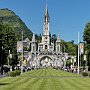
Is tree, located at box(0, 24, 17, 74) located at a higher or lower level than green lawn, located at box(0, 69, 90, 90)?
higher

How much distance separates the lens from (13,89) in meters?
34.6

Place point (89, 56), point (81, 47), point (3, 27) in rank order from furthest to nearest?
point (89, 56)
point (3, 27)
point (81, 47)

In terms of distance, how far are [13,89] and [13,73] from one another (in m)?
34.6

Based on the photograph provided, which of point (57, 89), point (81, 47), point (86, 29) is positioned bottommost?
point (57, 89)

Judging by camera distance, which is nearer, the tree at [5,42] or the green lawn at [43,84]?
the green lawn at [43,84]

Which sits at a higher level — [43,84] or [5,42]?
[5,42]

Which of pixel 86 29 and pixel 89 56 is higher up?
pixel 86 29

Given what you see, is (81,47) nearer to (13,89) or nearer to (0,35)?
(0,35)

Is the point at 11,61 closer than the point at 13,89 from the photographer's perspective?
No

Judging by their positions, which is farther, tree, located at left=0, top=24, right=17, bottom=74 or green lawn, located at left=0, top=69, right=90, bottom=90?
tree, located at left=0, top=24, right=17, bottom=74

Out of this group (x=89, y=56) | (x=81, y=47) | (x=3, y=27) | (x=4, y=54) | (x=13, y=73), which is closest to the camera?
(x=13, y=73)

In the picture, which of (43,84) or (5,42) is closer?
(43,84)

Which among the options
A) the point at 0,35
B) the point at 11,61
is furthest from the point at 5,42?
the point at 11,61

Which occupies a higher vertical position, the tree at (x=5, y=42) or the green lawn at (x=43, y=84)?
the tree at (x=5, y=42)
